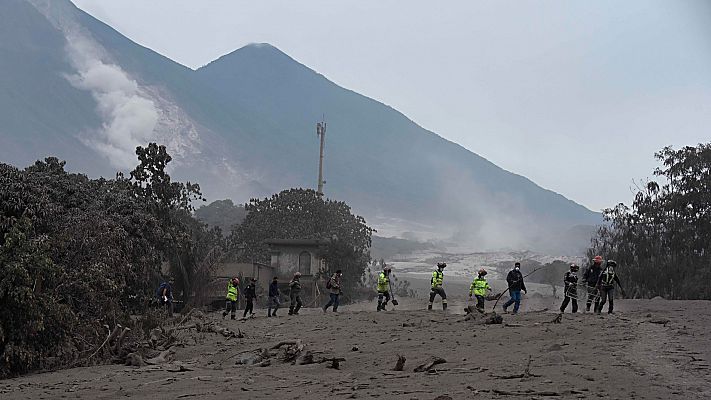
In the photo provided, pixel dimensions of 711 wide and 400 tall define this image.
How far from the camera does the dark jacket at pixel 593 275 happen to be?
21062 mm

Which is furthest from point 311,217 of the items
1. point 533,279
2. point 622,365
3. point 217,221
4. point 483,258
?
point 483,258

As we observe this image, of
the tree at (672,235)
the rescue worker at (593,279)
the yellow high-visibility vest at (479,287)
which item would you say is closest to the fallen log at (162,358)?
the yellow high-visibility vest at (479,287)

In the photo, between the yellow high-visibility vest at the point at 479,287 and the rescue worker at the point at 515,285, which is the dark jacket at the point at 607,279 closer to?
the rescue worker at the point at 515,285

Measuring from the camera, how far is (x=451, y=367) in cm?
1201

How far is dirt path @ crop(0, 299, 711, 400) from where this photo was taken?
9992 mm

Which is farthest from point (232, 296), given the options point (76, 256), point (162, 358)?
point (162, 358)

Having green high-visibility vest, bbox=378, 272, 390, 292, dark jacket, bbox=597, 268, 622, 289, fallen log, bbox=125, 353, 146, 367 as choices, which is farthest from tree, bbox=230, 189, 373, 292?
fallen log, bbox=125, 353, 146, 367

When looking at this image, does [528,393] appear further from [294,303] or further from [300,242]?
[300,242]

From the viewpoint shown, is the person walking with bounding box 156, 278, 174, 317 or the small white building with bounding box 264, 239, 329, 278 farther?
the small white building with bounding box 264, 239, 329, 278

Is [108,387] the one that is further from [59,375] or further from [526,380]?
[526,380]

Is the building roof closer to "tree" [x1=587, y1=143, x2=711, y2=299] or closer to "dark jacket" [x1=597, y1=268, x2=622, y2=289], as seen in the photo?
"tree" [x1=587, y1=143, x2=711, y2=299]

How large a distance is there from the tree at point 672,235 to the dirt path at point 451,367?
22921 millimetres

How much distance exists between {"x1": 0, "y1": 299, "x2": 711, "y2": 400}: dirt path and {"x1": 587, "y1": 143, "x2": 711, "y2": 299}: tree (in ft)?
75.2

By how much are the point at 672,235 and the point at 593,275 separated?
81.3 ft
